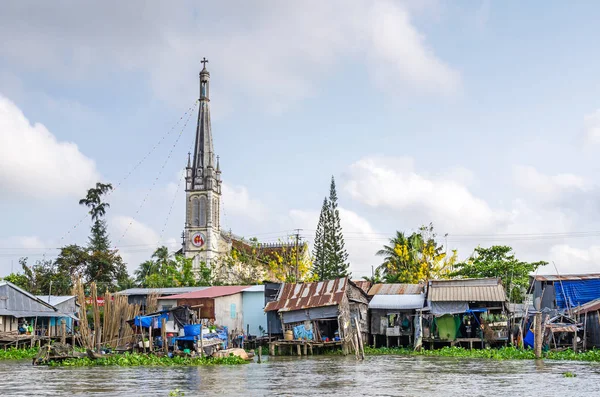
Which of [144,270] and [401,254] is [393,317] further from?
[144,270]

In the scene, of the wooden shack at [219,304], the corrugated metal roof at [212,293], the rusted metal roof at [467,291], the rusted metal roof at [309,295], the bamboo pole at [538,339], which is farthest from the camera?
the corrugated metal roof at [212,293]

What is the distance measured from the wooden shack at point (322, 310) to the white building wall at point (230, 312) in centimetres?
425

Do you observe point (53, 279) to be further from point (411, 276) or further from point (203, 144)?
point (203, 144)

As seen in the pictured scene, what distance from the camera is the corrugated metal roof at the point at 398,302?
36.7 metres

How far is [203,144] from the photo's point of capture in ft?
310

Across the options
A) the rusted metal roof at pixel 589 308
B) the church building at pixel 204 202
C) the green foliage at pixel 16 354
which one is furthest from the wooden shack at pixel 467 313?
the church building at pixel 204 202

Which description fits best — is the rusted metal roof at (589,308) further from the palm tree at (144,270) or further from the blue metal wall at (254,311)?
the palm tree at (144,270)

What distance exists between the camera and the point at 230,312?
42062 mm

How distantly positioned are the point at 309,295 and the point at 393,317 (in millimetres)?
5088

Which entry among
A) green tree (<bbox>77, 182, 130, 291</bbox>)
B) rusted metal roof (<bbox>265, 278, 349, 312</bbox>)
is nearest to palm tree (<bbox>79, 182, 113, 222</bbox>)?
green tree (<bbox>77, 182, 130, 291</bbox>)

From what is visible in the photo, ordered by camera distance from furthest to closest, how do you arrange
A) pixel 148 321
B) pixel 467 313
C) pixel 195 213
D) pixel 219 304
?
pixel 195 213 < pixel 219 304 < pixel 467 313 < pixel 148 321

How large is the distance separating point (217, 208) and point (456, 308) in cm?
6386

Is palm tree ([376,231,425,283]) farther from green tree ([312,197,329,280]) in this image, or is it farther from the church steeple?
the church steeple

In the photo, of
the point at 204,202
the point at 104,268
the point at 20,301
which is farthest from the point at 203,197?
the point at 20,301
